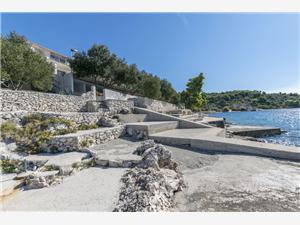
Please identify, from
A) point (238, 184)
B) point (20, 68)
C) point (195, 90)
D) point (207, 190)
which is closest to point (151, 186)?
point (207, 190)

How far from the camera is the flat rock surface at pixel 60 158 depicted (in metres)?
6.18

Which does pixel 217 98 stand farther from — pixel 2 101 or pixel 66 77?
pixel 2 101

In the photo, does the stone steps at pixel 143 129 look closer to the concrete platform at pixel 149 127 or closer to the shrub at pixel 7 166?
the concrete platform at pixel 149 127

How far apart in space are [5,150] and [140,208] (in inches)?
261

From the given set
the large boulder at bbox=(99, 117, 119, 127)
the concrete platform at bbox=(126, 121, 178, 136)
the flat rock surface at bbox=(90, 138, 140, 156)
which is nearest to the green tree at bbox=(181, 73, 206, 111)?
the concrete platform at bbox=(126, 121, 178, 136)

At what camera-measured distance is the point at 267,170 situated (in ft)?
19.0

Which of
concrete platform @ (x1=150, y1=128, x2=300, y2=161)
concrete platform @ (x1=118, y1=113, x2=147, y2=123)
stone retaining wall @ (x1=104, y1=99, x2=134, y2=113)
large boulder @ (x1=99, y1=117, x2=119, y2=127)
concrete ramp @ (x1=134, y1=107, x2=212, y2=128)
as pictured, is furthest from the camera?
stone retaining wall @ (x1=104, y1=99, x2=134, y2=113)

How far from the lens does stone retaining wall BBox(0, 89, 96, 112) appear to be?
30.3 ft

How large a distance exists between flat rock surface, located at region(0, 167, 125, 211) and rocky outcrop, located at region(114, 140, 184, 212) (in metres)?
0.33

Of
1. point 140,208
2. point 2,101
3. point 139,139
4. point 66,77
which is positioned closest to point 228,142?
point 139,139

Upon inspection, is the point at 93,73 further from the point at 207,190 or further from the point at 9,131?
the point at 207,190

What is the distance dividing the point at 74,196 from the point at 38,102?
8.62 meters

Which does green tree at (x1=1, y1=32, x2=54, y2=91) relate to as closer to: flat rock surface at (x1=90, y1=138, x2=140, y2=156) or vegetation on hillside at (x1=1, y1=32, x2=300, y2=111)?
vegetation on hillside at (x1=1, y1=32, x2=300, y2=111)

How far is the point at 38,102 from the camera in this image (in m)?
A: 10.7
